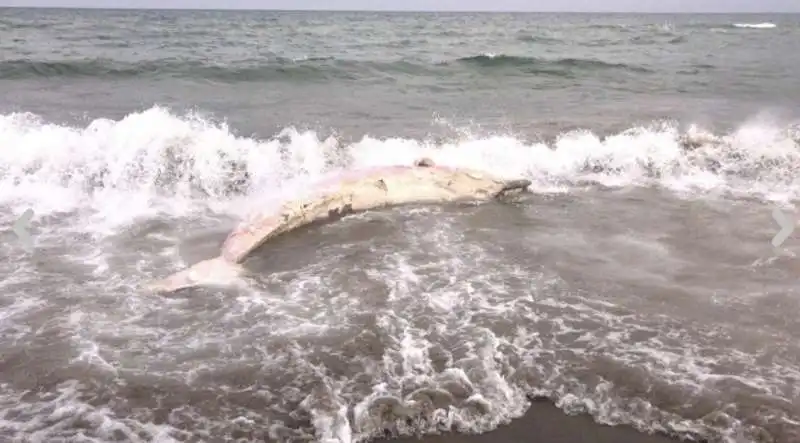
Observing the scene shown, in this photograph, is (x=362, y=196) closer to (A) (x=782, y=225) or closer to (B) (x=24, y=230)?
(B) (x=24, y=230)

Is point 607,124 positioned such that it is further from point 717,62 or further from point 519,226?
point 717,62

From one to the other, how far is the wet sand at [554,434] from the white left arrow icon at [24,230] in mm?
5366

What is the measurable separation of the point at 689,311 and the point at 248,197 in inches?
244

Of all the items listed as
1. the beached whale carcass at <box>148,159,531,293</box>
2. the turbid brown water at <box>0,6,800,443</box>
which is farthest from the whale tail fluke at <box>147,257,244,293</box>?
the turbid brown water at <box>0,6,800,443</box>

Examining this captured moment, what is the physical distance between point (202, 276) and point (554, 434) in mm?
3824

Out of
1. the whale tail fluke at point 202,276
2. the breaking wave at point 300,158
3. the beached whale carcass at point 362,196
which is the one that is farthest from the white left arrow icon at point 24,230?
the beached whale carcass at point 362,196

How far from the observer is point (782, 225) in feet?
27.2

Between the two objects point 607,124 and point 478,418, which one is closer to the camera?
point 478,418

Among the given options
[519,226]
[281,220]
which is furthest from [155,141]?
[519,226]

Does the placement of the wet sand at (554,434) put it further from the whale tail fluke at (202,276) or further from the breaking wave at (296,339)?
the whale tail fluke at (202,276)

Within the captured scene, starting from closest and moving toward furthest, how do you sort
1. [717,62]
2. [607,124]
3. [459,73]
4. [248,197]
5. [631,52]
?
[248,197]
[607,124]
[459,73]
[717,62]
[631,52]

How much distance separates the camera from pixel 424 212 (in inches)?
348

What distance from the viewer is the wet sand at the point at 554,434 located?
4.33 m

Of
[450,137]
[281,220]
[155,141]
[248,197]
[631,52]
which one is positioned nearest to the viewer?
[281,220]
